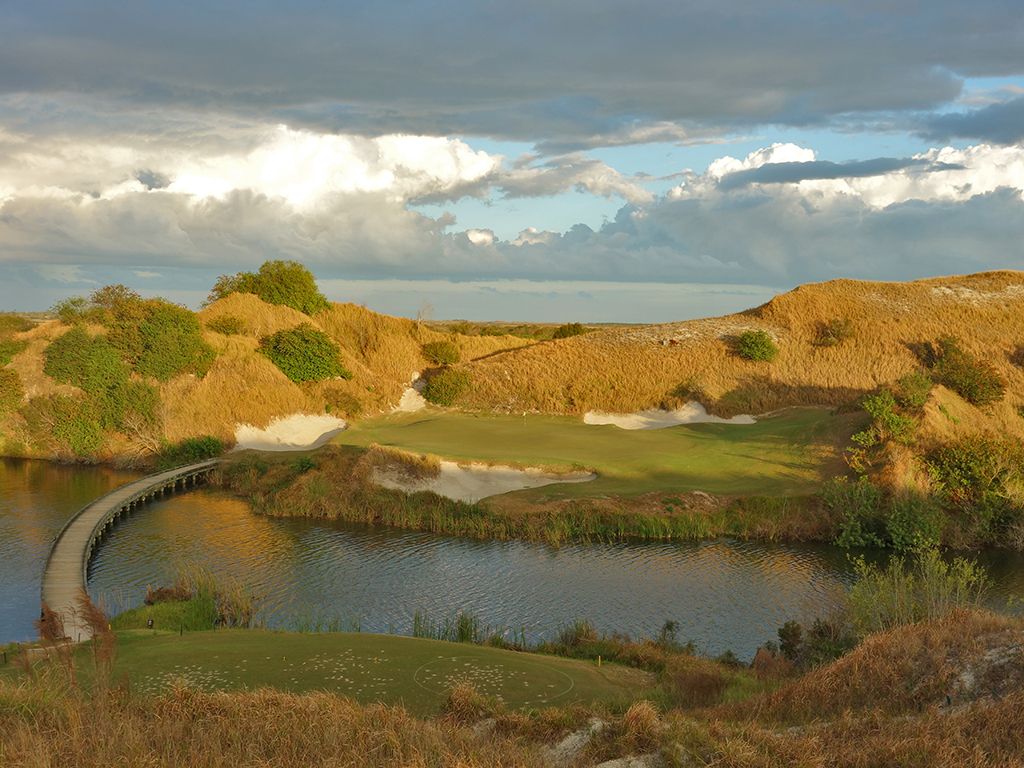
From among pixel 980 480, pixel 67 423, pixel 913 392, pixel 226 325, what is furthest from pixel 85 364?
pixel 980 480

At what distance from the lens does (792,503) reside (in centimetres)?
3003

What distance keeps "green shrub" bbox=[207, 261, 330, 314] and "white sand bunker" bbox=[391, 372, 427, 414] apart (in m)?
12.5

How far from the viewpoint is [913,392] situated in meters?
34.9

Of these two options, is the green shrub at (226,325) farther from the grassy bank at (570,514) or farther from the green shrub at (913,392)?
the green shrub at (913,392)

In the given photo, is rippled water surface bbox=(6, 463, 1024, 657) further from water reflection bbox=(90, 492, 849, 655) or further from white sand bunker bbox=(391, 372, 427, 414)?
white sand bunker bbox=(391, 372, 427, 414)

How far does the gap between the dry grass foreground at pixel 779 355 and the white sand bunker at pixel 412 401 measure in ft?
10.2

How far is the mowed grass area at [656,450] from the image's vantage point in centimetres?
3194

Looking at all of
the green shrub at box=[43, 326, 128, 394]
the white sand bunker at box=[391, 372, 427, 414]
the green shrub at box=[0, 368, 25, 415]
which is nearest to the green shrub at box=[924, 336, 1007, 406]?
the white sand bunker at box=[391, 372, 427, 414]

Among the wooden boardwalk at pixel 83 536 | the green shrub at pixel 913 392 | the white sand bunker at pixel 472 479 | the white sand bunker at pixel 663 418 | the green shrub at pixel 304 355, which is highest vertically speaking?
the green shrub at pixel 304 355

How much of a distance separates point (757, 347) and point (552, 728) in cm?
4499

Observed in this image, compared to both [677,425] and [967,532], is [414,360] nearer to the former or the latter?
[677,425]

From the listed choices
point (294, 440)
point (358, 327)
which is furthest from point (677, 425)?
point (358, 327)

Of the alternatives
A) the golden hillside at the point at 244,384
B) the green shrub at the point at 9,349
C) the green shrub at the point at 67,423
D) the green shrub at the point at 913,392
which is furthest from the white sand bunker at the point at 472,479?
the green shrub at the point at 9,349

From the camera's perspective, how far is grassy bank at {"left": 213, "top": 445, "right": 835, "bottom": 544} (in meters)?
29.0
